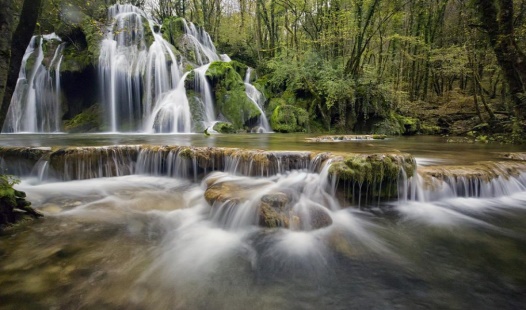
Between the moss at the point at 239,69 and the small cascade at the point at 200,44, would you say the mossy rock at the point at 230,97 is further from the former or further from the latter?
the small cascade at the point at 200,44

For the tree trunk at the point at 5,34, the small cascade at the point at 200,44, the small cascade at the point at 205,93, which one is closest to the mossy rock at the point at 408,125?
the small cascade at the point at 205,93

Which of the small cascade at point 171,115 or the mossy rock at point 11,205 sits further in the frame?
the small cascade at point 171,115

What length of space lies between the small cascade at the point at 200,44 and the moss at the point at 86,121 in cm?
750

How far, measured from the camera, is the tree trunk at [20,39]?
3281mm

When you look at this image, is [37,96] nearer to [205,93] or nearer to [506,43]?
[205,93]

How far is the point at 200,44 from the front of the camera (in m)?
20.2

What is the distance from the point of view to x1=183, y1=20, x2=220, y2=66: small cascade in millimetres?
19239

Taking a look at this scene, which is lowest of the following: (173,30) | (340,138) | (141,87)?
(340,138)

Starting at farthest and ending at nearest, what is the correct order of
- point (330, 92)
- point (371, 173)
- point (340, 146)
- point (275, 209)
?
1. point (330, 92)
2. point (340, 146)
3. point (371, 173)
4. point (275, 209)

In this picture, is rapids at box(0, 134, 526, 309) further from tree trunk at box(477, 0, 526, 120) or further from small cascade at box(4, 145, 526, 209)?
tree trunk at box(477, 0, 526, 120)

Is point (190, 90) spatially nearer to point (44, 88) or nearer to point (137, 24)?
point (137, 24)

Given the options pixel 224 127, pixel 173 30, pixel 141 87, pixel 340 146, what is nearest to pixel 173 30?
pixel 173 30

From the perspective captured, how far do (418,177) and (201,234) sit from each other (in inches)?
159

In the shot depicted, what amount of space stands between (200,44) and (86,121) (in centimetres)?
993
